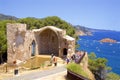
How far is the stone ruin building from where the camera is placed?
36.6 metres

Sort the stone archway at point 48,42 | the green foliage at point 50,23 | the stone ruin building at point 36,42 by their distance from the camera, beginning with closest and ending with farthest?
1. the stone ruin building at point 36,42
2. the stone archway at point 48,42
3. the green foliage at point 50,23

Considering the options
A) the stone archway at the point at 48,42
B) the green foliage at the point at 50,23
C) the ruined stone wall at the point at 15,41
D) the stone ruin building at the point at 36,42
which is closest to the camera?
the ruined stone wall at the point at 15,41

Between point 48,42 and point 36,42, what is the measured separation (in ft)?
9.70

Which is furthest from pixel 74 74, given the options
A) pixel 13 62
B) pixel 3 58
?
pixel 3 58

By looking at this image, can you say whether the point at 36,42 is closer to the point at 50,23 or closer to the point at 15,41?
the point at 15,41

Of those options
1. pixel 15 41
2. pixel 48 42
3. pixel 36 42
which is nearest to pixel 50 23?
pixel 48 42

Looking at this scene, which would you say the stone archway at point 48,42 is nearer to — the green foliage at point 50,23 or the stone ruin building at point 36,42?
the stone ruin building at point 36,42

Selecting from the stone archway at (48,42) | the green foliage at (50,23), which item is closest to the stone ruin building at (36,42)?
the stone archway at (48,42)

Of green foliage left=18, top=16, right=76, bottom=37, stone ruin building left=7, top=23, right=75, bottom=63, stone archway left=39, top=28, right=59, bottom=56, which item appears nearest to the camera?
stone ruin building left=7, top=23, right=75, bottom=63

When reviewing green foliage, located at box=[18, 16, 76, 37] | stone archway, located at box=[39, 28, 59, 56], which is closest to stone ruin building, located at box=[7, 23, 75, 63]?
stone archway, located at box=[39, 28, 59, 56]

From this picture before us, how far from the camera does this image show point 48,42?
4425 centimetres

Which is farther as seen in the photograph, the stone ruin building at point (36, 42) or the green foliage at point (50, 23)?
the green foliage at point (50, 23)

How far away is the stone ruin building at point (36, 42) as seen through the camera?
1439 inches

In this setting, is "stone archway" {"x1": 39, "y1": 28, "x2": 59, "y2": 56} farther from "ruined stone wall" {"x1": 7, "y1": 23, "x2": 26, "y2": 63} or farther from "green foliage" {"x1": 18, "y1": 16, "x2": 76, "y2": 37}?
"green foliage" {"x1": 18, "y1": 16, "x2": 76, "y2": 37}
